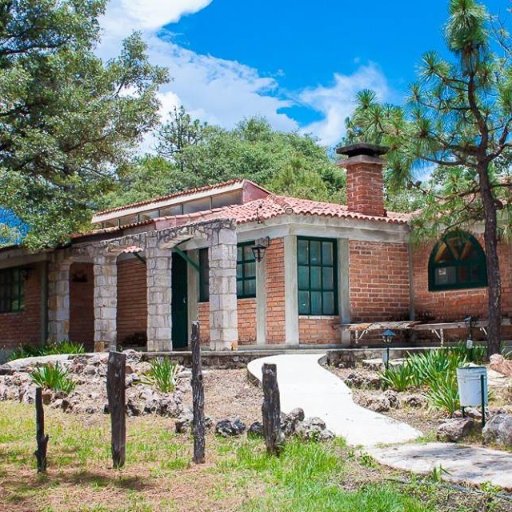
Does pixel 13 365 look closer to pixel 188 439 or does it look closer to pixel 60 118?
pixel 60 118

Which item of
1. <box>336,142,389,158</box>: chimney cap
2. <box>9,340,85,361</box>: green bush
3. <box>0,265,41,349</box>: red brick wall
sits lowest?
<box>9,340,85,361</box>: green bush

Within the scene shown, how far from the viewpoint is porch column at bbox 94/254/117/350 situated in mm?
19016

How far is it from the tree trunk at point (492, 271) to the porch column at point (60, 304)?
11.5m

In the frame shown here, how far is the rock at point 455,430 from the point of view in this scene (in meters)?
8.20

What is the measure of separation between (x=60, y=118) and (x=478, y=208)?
28.5 feet

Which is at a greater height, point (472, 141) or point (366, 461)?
point (472, 141)

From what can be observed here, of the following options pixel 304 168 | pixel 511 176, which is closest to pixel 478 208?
pixel 511 176

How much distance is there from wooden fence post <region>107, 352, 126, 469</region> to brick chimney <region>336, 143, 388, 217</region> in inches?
440

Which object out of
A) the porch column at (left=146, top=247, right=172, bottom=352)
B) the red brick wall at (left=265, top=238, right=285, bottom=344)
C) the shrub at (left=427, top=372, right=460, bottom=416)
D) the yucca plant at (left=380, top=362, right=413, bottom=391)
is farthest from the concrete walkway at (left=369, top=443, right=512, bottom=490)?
the porch column at (left=146, top=247, right=172, bottom=352)

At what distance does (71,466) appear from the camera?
7.91 m

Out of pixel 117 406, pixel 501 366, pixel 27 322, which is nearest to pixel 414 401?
pixel 501 366

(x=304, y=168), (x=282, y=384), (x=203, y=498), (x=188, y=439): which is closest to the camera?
(x=203, y=498)

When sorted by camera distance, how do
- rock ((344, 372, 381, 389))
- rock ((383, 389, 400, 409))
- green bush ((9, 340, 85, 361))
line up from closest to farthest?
rock ((383, 389, 400, 409)) → rock ((344, 372, 381, 389)) → green bush ((9, 340, 85, 361))

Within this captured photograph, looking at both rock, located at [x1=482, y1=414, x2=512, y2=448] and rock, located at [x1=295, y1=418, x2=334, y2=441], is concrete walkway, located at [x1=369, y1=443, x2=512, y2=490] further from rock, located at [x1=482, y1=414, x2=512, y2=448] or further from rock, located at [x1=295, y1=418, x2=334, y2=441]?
rock, located at [x1=295, y1=418, x2=334, y2=441]
